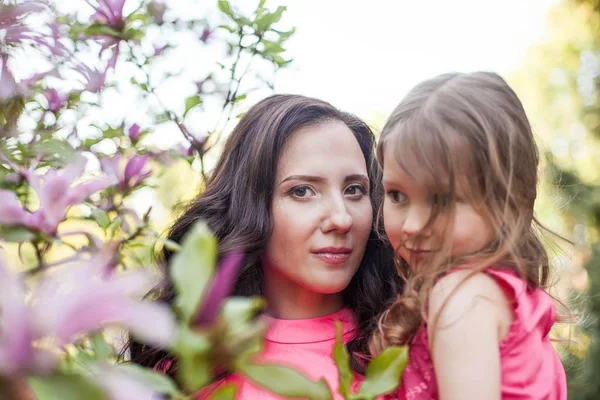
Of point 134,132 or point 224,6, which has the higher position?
point 224,6

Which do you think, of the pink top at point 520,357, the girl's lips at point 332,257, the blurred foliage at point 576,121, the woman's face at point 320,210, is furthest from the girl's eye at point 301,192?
the blurred foliage at point 576,121

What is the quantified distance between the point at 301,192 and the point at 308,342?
41cm

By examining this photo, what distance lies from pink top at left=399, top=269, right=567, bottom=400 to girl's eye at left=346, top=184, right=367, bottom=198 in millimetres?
559

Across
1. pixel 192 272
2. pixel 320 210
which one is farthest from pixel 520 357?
pixel 192 272

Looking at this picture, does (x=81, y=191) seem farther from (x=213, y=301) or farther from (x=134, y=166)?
(x=134, y=166)

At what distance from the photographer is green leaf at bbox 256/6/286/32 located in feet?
5.74

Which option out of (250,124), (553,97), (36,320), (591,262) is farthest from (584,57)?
(36,320)

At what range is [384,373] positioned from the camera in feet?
2.56

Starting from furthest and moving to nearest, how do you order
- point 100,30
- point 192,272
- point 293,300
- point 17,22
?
1. point 293,300
2. point 100,30
3. point 17,22
4. point 192,272

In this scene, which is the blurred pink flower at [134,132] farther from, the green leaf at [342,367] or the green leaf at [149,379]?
the green leaf at [149,379]

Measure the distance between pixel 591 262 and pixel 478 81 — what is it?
236 inches

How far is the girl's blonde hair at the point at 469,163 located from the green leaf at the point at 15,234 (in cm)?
72

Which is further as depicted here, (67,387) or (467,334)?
(467,334)

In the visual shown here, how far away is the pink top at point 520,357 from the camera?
1.23 metres
